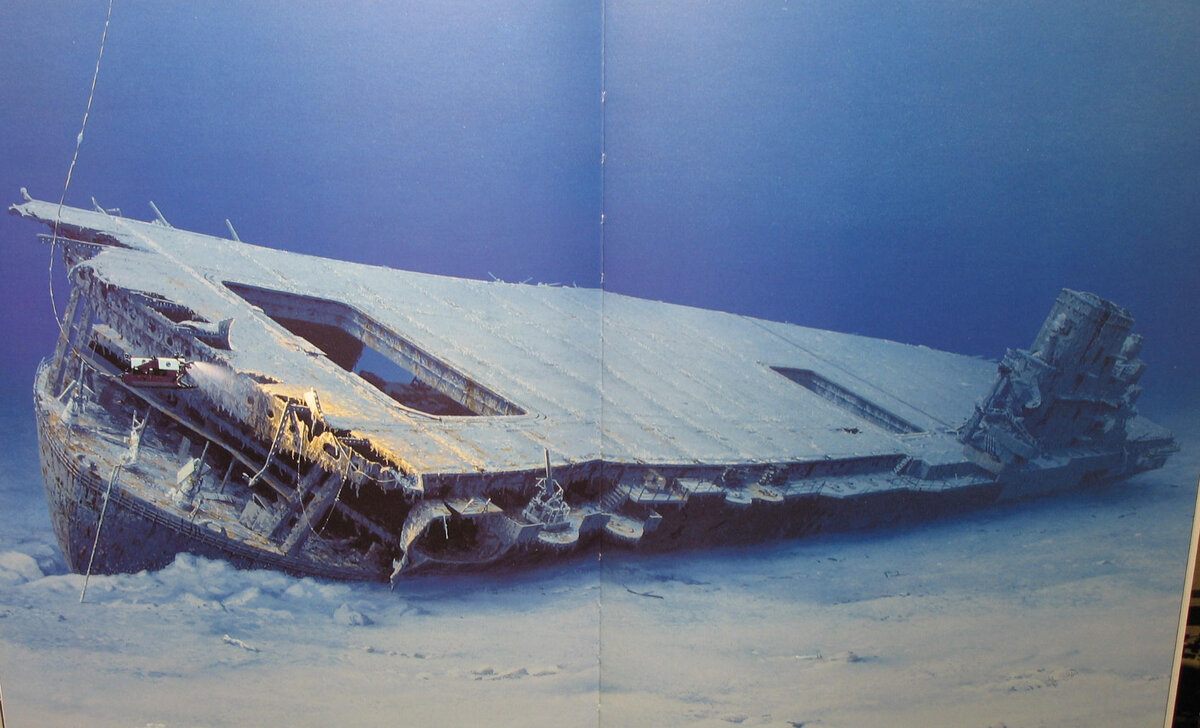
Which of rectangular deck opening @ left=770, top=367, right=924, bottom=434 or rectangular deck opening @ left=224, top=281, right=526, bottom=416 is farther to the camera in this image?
rectangular deck opening @ left=770, top=367, right=924, bottom=434

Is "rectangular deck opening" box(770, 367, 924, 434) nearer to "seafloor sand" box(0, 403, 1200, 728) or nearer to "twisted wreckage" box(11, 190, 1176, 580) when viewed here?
"twisted wreckage" box(11, 190, 1176, 580)

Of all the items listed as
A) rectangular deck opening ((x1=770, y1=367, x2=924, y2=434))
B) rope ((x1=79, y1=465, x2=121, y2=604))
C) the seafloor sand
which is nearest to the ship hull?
rope ((x1=79, y1=465, x2=121, y2=604))

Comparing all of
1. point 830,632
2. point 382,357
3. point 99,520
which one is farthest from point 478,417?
point 830,632

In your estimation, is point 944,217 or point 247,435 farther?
point 944,217

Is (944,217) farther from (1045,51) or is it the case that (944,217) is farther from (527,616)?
(527,616)

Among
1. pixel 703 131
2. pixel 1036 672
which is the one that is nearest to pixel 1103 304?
pixel 1036 672

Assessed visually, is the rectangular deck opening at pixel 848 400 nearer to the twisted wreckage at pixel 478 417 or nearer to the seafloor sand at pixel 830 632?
the twisted wreckage at pixel 478 417

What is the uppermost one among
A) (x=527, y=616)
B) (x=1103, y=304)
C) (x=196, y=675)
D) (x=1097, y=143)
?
(x=1097, y=143)
